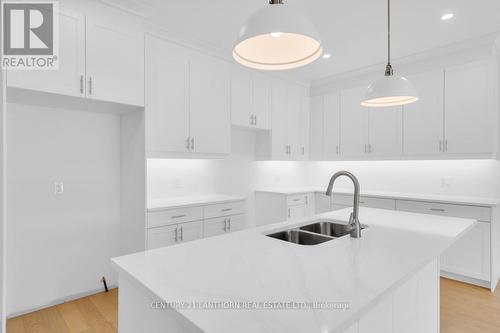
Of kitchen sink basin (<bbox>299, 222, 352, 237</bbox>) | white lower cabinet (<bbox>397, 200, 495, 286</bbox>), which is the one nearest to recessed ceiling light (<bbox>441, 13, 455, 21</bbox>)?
white lower cabinet (<bbox>397, 200, 495, 286</bbox>)

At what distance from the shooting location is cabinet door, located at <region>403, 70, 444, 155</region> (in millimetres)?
3439

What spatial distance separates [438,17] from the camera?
265 cm

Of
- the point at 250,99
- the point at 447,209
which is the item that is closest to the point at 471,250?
the point at 447,209

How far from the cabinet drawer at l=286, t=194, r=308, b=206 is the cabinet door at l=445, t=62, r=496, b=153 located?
194 cm

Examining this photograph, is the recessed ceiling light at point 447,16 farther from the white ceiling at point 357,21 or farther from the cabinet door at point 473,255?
the cabinet door at point 473,255

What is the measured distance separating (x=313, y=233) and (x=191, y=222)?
1610 millimetres

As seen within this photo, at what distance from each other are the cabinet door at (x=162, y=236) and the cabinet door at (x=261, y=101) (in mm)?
1890

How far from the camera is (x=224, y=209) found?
3320mm

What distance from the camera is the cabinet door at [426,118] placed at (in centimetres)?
344

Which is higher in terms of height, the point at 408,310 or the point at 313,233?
the point at 313,233

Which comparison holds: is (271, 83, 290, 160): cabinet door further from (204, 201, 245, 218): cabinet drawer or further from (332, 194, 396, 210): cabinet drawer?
(204, 201, 245, 218): cabinet drawer

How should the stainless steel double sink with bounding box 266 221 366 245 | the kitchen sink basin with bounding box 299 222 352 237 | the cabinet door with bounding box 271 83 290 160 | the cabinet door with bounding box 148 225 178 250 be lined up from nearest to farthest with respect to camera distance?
the stainless steel double sink with bounding box 266 221 366 245, the kitchen sink basin with bounding box 299 222 352 237, the cabinet door with bounding box 148 225 178 250, the cabinet door with bounding box 271 83 290 160

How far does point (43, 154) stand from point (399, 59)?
13.8ft

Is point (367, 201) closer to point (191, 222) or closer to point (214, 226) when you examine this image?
point (214, 226)
